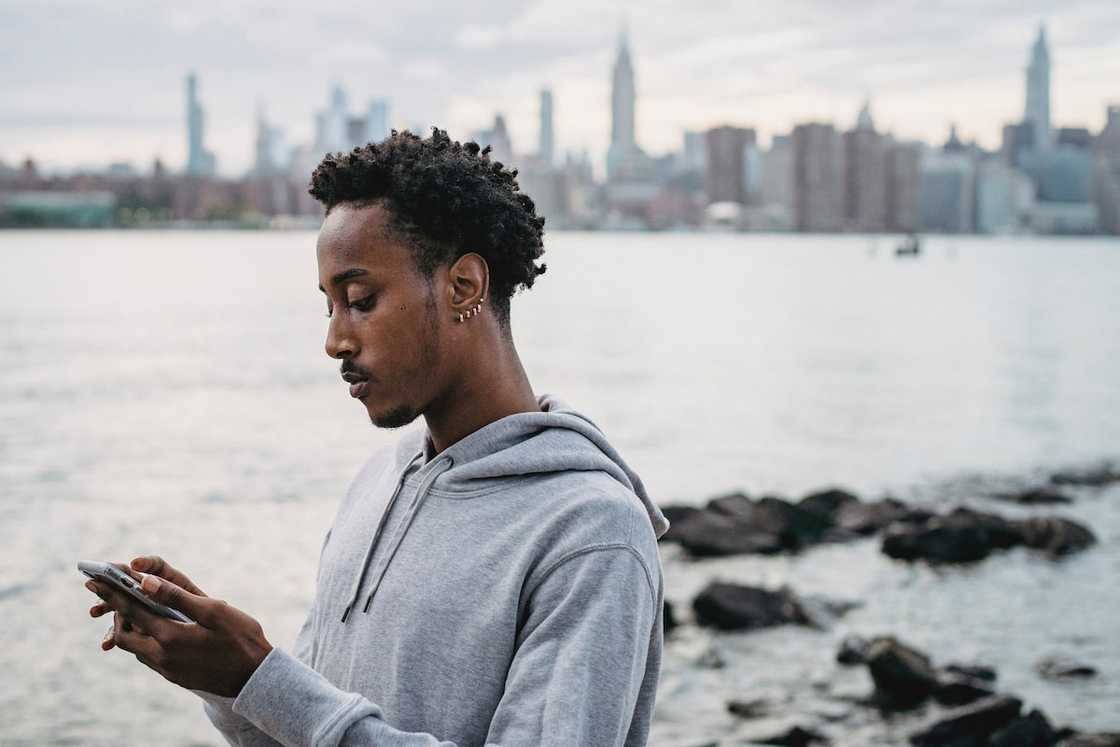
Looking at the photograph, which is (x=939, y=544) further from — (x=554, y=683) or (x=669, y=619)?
(x=554, y=683)

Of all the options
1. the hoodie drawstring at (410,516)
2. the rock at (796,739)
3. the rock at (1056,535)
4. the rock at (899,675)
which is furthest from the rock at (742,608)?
the hoodie drawstring at (410,516)

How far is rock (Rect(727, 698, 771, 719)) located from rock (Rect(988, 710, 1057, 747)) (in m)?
2.04

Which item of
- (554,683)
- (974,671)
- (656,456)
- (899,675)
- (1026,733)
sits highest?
(554,683)

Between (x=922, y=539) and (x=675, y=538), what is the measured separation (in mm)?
3256

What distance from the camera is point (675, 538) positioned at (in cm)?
1888

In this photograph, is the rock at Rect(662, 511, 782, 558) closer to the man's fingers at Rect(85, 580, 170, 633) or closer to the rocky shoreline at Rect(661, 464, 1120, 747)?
the rocky shoreline at Rect(661, 464, 1120, 747)

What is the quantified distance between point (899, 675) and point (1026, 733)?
174cm

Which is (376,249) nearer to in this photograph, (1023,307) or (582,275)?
(1023,307)

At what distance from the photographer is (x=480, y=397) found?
254 centimetres

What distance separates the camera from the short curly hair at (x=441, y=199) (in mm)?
2422

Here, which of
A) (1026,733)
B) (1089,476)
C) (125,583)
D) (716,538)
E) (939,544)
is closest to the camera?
(125,583)

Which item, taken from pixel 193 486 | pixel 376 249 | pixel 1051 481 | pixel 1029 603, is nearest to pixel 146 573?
pixel 376 249

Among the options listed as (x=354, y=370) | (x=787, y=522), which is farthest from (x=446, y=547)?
(x=787, y=522)

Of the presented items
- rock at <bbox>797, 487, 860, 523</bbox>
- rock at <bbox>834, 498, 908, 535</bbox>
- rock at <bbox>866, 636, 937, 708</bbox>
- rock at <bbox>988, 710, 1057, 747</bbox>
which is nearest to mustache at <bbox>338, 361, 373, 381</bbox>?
rock at <bbox>988, 710, 1057, 747</bbox>
